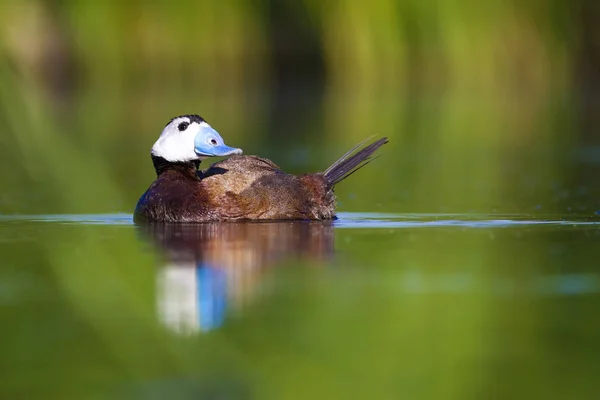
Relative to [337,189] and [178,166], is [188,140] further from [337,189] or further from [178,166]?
[337,189]

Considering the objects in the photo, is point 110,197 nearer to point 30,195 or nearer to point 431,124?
point 30,195

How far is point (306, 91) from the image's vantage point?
25.2 metres

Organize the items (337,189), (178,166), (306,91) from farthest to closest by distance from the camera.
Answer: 1. (306,91)
2. (337,189)
3. (178,166)

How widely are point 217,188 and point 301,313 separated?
2.92 m

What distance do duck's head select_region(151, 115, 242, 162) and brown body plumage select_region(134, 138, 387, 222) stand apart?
0.21 ft

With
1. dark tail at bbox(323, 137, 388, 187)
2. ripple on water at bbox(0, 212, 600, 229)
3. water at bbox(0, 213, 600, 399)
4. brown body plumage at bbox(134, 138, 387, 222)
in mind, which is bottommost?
water at bbox(0, 213, 600, 399)

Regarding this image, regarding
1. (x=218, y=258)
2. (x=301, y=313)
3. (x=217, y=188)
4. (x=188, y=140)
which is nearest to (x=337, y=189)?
(x=188, y=140)

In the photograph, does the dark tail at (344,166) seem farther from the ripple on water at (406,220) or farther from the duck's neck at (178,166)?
the duck's neck at (178,166)

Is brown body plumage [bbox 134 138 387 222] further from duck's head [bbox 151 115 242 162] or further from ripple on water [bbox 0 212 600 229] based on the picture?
ripple on water [bbox 0 212 600 229]

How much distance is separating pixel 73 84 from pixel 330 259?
61.6 ft

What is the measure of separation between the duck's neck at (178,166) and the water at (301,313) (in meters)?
0.71

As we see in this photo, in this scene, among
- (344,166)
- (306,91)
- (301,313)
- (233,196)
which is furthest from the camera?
(306,91)

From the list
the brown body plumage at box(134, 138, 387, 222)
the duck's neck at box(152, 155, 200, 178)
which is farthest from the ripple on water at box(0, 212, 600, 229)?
the duck's neck at box(152, 155, 200, 178)

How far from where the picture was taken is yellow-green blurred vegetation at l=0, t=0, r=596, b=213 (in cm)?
1012
